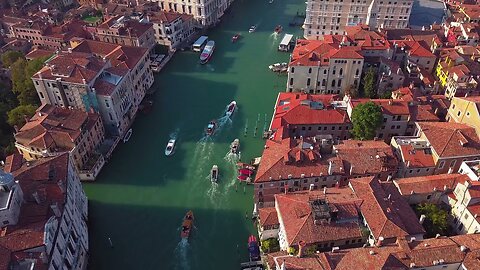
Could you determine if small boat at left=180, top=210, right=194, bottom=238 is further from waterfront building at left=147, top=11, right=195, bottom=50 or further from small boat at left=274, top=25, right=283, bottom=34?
small boat at left=274, top=25, right=283, bottom=34

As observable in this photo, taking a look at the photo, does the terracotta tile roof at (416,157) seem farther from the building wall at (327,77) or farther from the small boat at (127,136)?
the small boat at (127,136)

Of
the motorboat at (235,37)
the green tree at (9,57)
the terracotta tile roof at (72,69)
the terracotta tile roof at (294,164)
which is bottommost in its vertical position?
the motorboat at (235,37)

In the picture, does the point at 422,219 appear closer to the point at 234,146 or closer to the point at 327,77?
the point at 234,146

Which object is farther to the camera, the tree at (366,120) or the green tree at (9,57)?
the green tree at (9,57)

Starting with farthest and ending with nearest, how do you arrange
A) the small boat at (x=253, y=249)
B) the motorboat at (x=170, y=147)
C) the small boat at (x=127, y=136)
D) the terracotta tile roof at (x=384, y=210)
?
1. the small boat at (x=127, y=136)
2. the motorboat at (x=170, y=147)
3. the small boat at (x=253, y=249)
4. the terracotta tile roof at (x=384, y=210)


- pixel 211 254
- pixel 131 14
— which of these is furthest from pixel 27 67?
pixel 211 254

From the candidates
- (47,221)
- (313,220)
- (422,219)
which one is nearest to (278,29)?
(422,219)

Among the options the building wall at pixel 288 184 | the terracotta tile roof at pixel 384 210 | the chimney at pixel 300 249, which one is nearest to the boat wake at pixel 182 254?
the building wall at pixel 288 184
